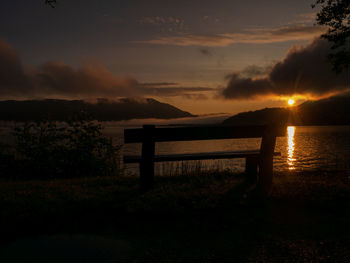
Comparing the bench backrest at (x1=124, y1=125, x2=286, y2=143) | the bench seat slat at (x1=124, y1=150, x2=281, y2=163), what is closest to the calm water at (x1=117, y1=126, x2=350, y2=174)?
the bench seat slat at (x1=124, y1=150, x2=281, y2=163)

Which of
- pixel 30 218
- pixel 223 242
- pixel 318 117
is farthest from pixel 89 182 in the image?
pixel 318 117

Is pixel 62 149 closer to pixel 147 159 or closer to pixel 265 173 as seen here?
pixel 147 159

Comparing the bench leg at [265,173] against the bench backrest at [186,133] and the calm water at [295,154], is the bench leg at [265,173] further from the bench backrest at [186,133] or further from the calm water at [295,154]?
the calm water at [295,154]

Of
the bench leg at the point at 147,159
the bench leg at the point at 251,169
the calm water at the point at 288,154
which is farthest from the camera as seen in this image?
the calm water at the point at 288,154

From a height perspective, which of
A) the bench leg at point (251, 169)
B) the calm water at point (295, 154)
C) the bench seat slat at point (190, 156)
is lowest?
the calm water at point (295, 154)

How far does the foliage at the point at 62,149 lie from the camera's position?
9734 millimetres

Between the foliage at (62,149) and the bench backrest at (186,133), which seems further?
the foliage at (62,149)

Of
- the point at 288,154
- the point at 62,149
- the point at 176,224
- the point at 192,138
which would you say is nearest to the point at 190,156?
the point at 192,138

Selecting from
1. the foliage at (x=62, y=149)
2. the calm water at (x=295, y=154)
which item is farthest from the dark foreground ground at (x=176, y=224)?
the calm water at (x=295, y=154)

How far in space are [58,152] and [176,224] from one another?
6974mm

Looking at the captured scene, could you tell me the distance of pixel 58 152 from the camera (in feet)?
32.6

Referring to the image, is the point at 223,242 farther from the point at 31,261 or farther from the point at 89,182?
the point at 89,182

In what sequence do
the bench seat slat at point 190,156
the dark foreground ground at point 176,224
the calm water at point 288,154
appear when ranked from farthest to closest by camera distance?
the calm water at point 288,154
the bench seat slat at point 190,156
the dark foreground ground at point 176,224

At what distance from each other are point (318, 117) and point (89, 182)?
213455 mm
